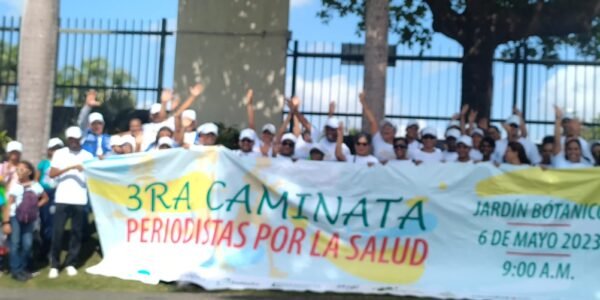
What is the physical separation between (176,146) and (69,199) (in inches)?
55.2

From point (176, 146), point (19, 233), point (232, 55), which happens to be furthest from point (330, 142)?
point (232, 55)

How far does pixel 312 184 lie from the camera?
8.77 metres

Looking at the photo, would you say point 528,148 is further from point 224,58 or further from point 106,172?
point 224,58

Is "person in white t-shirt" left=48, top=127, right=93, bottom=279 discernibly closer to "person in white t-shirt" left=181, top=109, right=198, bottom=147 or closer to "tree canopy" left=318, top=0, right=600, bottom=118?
"person in white t-shirt" left=181, top=109, right=198, bottom=147

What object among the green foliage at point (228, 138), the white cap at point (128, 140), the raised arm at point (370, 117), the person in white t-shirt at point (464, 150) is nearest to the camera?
the person in white t-shirt at point (464, 150)

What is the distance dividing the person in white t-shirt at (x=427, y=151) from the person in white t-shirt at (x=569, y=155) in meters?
1.27

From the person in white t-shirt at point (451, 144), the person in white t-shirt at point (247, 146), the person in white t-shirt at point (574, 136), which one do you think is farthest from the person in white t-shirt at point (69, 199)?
the person in white t-shirt at point (574, 136)

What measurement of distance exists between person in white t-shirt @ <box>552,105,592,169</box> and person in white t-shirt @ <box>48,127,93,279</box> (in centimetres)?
542

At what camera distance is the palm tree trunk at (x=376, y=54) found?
1006 centimetres

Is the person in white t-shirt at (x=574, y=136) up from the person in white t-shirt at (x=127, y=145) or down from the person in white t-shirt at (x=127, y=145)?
up

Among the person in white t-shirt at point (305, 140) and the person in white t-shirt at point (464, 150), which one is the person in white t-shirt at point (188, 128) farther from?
the person in white t-shirt at point (464, 150)

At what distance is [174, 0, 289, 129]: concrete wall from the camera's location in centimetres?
1531

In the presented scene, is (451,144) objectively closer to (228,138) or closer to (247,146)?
(247,146)

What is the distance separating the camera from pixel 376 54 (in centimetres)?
1008
